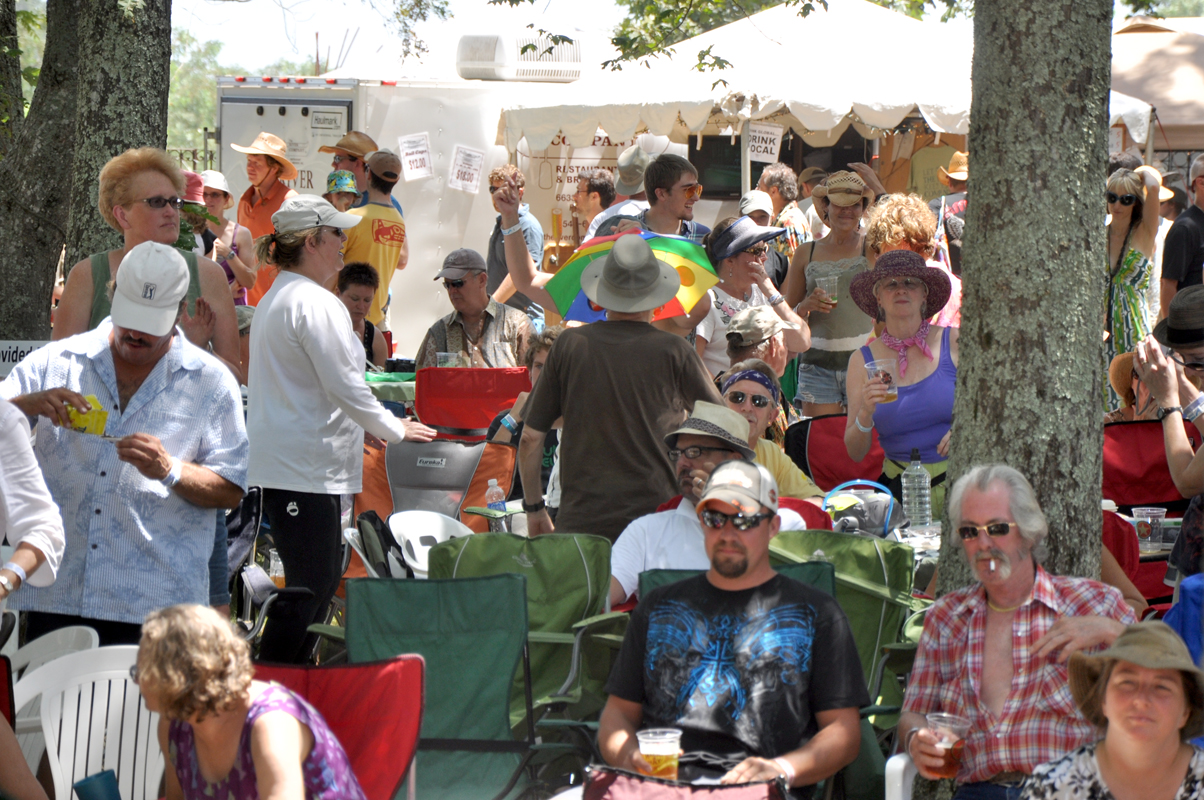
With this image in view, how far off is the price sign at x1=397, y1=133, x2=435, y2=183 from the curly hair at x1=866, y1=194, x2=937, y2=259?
21.4 feet

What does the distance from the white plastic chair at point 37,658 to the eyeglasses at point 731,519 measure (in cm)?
170

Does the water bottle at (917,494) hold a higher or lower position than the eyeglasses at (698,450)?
lower

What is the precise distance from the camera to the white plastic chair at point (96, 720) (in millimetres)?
3354

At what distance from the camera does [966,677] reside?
329 cm

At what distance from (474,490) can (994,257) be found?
333 centimetres

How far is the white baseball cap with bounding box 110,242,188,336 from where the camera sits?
3.45 meters

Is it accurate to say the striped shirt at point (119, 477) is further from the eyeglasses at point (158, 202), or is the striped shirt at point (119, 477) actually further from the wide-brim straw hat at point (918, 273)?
the wide-brim straw hat at point (918, 273)

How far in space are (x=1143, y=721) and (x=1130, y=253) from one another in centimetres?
565

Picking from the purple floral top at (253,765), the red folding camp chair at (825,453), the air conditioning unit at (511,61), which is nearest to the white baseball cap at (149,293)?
the purple floral top at (253,765)

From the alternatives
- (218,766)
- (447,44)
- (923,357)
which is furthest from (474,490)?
(447,44)

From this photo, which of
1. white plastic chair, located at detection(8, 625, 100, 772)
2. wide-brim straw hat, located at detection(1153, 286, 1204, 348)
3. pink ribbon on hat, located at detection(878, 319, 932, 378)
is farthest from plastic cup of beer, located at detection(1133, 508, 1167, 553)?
white plastic chair, located at detection(8, 625, 100, 772)

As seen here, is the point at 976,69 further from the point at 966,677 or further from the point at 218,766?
the point at 218,766

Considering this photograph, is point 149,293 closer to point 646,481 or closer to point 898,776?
point 646,481

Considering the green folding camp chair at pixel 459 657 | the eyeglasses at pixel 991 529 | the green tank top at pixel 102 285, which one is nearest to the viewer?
the eyeglasses at pixel 991 529
